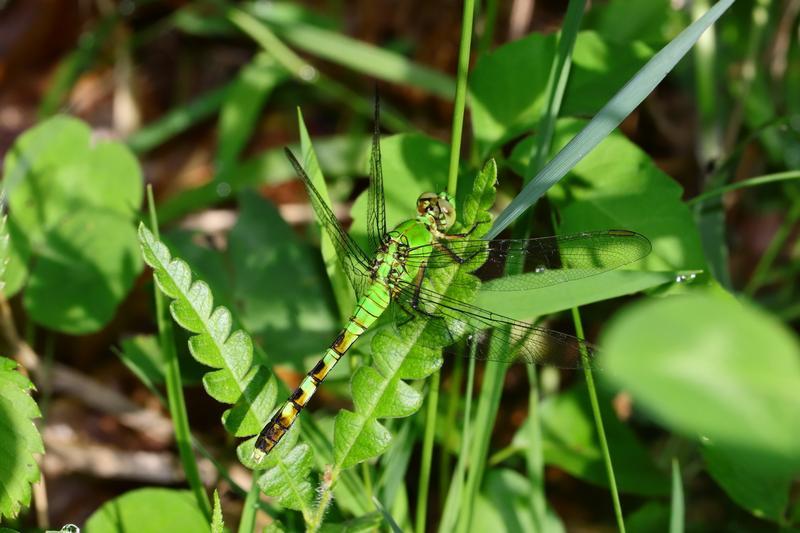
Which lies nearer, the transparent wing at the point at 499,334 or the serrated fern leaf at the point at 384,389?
the serrated fern leaf at the point at 384,389

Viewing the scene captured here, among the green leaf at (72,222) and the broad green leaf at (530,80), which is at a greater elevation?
the broad green leaf at (530,80)

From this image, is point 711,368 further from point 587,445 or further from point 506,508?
point 587,445

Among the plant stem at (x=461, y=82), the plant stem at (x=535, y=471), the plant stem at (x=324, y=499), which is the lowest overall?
the plant stem at (x=324, y=499)

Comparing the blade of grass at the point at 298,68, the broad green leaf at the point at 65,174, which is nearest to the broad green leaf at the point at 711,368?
the broad green leaf at the point at 65,174

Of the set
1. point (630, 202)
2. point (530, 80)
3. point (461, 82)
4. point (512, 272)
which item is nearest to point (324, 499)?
point (512, 272)

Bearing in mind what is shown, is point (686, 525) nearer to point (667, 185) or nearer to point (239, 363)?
point (667, 185)

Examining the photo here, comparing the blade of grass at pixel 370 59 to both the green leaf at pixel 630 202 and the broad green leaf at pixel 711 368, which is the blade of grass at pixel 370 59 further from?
the broad green leaf at pixel 711 368

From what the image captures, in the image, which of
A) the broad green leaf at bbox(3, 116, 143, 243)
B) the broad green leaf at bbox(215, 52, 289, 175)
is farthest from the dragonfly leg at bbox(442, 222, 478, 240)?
the broad green leaf at bbox(215, 52, 289, 175)
